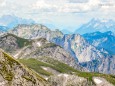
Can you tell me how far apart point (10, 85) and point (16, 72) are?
7.82 metres

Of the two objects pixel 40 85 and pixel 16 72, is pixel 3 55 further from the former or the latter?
pixel 40 85

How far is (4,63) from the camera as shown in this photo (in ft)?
445

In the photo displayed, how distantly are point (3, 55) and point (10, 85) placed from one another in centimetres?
1553

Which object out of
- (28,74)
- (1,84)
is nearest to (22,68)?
(28,74)

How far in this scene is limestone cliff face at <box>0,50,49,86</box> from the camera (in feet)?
428

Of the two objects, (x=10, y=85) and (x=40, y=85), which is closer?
(x=10, y=85)

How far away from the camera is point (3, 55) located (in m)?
139

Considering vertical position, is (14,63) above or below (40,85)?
above

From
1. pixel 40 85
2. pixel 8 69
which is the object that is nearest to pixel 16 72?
pixel 8 69

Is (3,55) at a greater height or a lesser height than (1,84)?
greater

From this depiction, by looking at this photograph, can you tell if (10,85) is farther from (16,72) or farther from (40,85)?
(40,85)

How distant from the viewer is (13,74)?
135 meters

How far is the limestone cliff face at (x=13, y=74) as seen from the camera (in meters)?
130

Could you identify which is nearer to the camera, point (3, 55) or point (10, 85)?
point (10, 85)
